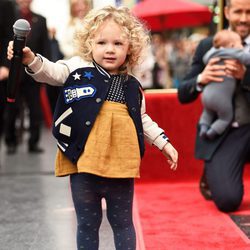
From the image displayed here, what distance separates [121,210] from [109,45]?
2.46ft

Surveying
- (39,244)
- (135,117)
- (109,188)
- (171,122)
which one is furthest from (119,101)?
(171,122)

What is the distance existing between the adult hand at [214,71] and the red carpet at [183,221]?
2.94 ft

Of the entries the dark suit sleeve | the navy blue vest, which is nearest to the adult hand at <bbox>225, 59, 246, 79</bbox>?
the dark suit sleeve

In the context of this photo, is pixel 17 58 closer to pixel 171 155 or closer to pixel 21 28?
pixel 21 28

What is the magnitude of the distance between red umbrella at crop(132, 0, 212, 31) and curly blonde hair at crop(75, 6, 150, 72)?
10.4 m

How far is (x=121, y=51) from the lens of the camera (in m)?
3.37

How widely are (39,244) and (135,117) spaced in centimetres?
127

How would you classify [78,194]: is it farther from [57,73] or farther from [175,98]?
[175,98]

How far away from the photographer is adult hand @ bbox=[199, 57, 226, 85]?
5191mm

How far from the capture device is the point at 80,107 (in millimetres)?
3355

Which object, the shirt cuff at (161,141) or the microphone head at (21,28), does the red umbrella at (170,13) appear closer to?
the shirt cuff at (161,141)

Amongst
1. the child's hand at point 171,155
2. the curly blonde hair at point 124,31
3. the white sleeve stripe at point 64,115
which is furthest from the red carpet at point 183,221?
the curly blonde hair at point 124,31

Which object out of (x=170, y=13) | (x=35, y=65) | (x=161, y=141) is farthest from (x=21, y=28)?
(x=170, y=13)

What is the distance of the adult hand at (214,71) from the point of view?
519 centimetres
